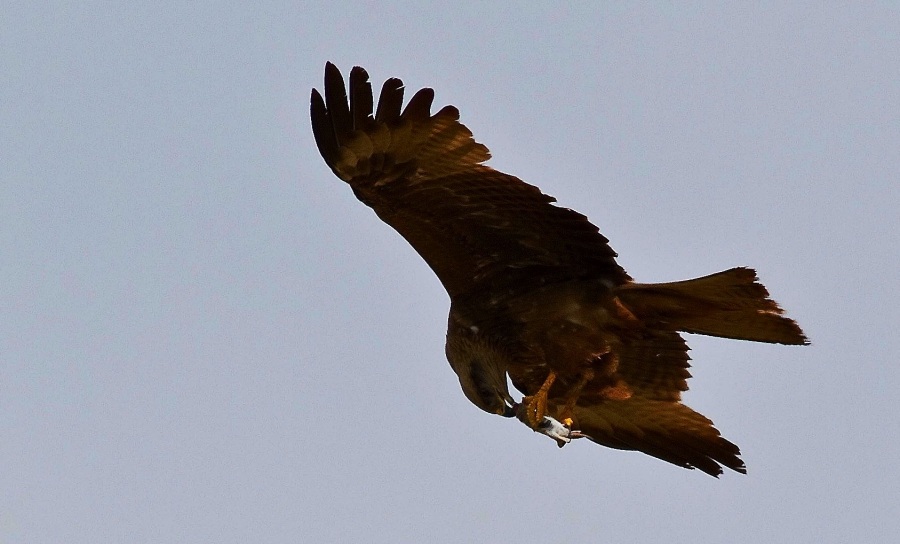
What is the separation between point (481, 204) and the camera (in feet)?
26.9

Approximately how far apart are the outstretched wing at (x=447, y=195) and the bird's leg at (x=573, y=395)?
1.94 feet

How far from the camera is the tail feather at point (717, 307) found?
7773mm

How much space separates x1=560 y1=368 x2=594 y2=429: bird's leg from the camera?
28.2 ft

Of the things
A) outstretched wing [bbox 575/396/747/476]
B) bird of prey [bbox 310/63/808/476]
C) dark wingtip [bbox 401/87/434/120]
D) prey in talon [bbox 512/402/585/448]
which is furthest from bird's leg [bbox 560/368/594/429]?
dark wingtip [bbox 401/87/434/120]

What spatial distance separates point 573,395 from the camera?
28.4 ft

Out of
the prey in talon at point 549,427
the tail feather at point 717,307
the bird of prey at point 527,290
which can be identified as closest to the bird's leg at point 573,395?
the bird of prey at point 527,290

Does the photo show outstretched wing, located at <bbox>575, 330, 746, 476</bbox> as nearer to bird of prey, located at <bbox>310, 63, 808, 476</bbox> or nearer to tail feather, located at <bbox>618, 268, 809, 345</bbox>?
bird of prey, located at <bbox>310, 63, 808, 476</bbox>

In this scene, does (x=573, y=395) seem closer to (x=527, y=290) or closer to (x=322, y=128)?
(x=527, y=290)

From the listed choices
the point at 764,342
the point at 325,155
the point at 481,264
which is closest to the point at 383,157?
the point at 325,155

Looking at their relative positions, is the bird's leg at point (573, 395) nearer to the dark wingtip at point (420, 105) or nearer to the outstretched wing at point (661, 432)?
the outstretched wing at point (661, 432)

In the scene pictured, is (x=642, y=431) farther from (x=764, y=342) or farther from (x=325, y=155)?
(x=325, y=155)

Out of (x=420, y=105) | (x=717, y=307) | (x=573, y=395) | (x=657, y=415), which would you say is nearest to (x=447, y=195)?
(x=420, y=105)

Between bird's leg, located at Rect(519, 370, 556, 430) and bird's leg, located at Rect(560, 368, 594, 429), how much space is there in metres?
0.29

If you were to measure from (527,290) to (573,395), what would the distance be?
2.19ft
